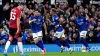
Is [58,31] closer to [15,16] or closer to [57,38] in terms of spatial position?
[57,38]

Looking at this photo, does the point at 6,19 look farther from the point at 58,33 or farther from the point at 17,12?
the point at 17,12

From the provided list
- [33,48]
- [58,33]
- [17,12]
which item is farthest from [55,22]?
[17,12]

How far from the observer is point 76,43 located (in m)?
26.8

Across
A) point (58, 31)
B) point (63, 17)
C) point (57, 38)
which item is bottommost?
point (57, 38)

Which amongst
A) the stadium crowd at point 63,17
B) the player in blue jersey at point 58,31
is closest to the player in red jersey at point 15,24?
the player in blue jersey at point 58,31

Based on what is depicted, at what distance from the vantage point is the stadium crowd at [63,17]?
85.7ft

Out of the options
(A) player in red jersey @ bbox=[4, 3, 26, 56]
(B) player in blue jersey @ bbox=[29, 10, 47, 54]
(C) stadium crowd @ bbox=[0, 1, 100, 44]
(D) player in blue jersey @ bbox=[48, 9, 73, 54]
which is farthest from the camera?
(C) stadium crowd @ bbox=[0, 1, 100, 44]

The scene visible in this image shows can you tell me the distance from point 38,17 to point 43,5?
5.03m

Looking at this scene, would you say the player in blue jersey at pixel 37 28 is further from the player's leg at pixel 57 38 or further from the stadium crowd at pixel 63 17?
the stadium crowd at pixel 63 17

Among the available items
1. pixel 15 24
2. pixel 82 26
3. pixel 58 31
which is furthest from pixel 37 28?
pixel 15 24

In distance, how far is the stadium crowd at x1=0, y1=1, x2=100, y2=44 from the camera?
26.1 metres

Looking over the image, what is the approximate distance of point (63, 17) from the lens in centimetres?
2691

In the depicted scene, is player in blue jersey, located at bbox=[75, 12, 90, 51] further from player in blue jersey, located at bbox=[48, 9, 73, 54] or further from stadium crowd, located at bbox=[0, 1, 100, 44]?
player in blue jersey, located at bbox=[48, 9, 73, 54]

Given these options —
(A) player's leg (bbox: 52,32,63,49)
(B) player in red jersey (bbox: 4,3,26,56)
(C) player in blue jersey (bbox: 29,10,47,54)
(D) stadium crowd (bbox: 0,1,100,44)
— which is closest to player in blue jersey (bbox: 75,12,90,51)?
(D) stadium crowd (bbox: 0,1,100,44)
